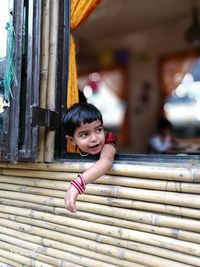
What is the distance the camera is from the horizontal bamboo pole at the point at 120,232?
157 cm

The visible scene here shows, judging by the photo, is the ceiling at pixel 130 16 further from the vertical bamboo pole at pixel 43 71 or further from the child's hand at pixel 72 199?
the child's hand at pixel 72 199

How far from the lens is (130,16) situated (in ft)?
21.4

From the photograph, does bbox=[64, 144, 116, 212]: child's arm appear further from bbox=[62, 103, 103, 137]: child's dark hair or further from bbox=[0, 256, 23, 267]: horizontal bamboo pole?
bbox=[0, 256, 23, 267]: horizontal bamboo pole

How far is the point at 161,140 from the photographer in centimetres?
552

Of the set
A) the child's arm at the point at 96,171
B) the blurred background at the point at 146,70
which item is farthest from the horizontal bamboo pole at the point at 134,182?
the blurred background at the point at 146,70

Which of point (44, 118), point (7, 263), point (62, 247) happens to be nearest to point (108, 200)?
point (62, 247)

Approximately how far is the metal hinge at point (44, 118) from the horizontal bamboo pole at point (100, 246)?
654 millimetres

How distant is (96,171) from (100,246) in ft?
1.61

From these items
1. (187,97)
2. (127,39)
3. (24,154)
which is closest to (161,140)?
(187,97)

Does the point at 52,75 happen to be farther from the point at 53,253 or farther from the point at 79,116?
the point at 53,253

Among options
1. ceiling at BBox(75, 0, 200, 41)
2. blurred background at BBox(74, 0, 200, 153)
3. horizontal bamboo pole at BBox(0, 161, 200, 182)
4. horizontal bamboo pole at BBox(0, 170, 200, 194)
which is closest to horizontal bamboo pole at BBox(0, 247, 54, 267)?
horizontal bamboo pole at BBox(0, 170, 200, 194)

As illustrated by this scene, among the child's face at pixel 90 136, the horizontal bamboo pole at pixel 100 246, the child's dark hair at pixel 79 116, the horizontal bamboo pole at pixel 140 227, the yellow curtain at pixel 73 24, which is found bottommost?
the horizontal bamboo pole at pixel 100 246

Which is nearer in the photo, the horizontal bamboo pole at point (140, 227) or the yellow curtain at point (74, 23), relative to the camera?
the horizontal bamboo pole at point (140, 227)

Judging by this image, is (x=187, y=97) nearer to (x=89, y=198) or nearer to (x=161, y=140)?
(x=161, y=140)
